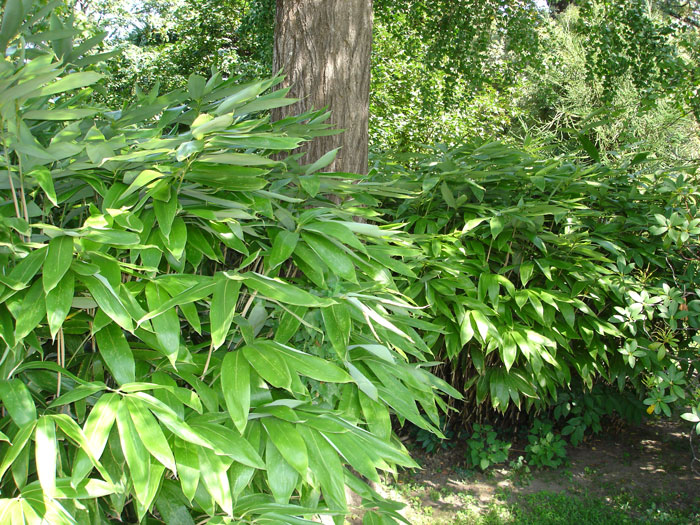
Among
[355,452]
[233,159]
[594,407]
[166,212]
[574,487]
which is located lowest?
[574,487]

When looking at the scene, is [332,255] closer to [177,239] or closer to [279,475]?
[177,239]

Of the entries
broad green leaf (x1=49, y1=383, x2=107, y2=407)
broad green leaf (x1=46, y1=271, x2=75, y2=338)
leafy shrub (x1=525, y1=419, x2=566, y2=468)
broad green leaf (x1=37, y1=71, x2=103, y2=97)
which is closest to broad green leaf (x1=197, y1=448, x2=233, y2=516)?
broad green leaf (x1=49, y1=383, x2=107, y2=407)

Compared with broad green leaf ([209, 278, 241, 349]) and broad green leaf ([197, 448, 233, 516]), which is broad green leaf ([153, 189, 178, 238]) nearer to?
broad green leaf ([209, 278, 241, 349])

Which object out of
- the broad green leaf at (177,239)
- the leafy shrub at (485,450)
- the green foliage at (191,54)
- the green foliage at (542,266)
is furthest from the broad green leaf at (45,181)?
the green foliage at (191,54)

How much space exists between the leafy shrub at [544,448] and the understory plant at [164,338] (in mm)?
2186

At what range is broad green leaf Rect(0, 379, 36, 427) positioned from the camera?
0.97 metres

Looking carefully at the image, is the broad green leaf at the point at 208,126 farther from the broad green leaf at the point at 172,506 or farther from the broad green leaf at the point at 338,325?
the broad green leaf at the point at 172,506

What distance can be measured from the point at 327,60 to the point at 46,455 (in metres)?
1.82

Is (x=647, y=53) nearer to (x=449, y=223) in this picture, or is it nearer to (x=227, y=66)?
(x=449, y=223)

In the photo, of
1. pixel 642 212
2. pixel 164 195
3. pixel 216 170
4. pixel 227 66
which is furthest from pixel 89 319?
pixel 227 66

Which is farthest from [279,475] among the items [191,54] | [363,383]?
[191,54]

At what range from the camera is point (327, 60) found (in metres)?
2.30

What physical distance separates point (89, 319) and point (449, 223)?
1987mm

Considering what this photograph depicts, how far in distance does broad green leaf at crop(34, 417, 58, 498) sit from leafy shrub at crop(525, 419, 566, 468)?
118 inches
